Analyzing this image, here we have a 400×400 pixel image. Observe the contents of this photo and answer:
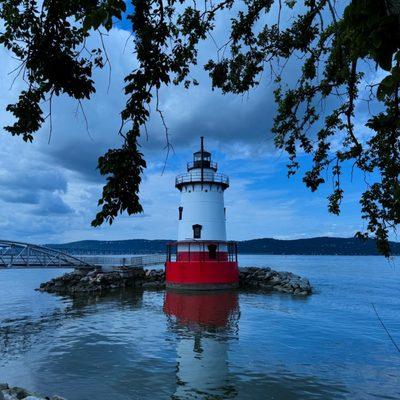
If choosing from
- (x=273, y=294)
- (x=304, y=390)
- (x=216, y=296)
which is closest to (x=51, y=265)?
(x=216, y=296)

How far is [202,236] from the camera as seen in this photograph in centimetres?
3359

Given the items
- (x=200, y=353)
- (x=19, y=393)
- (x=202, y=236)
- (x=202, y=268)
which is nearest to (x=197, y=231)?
(x=202, y=236)

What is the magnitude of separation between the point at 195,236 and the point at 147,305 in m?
8.72

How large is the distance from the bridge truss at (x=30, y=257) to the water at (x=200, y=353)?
7.63m

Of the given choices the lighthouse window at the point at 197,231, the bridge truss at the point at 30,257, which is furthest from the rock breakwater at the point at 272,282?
the bridge truss at the point at 30,257

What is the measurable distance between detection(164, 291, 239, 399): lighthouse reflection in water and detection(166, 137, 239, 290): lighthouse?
2.51 m

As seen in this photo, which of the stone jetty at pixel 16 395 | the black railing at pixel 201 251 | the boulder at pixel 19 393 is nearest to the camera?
the stone jetty at pixel 16 395

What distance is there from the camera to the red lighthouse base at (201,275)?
32.2 meters

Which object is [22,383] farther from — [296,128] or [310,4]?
[310,4]

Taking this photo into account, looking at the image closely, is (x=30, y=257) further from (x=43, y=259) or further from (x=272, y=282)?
(x=272, y=282)

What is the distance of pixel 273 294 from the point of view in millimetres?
33438

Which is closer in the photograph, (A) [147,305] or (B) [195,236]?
(A) [147,305]

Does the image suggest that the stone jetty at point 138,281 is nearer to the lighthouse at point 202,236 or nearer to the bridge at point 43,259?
the bridge at point 43,259

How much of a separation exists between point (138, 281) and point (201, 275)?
11.7m
